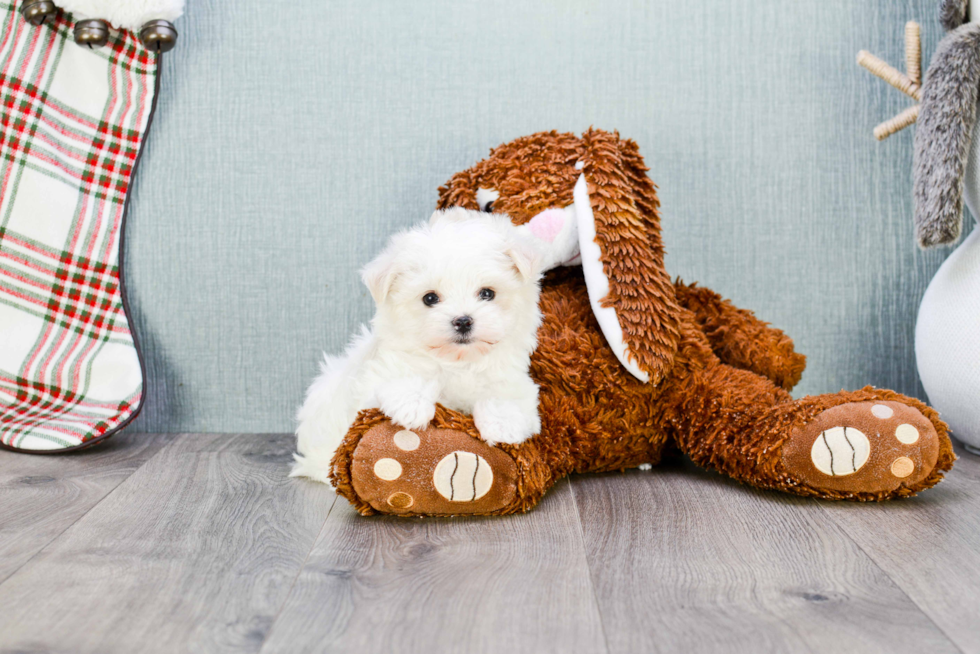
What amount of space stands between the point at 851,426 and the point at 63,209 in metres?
1.39

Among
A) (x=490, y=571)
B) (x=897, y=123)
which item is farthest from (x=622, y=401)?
(x=897, y=123)

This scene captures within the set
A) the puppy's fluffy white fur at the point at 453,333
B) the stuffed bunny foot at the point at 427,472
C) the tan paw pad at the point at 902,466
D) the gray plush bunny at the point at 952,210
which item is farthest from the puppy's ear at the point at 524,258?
the gray plush bunny at the point at 952,210

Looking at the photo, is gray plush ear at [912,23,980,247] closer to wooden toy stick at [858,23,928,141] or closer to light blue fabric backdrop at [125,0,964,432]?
wooden toy stick at [858,23,928,141]

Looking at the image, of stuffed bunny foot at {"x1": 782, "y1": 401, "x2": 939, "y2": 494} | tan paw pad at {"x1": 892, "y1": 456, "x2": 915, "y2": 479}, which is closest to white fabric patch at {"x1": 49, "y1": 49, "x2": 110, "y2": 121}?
stuffed bunny foot at {"x1": 782, "y1": 401, "x2": 939, "y2": 494}

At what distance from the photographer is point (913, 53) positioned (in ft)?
4.52

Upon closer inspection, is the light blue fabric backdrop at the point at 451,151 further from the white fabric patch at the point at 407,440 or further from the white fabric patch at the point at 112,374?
the white fabric patch at the point at 407,440

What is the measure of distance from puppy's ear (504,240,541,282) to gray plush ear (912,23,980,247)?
2.29 ft

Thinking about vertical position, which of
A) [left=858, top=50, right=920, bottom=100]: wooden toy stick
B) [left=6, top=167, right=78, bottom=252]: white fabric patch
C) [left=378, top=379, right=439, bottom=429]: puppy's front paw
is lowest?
[left=378, top=379, right=439, bottom=429]: puppy's front paw

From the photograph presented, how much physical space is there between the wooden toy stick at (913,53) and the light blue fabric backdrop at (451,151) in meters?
0.13

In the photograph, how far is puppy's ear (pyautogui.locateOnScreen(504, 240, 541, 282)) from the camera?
1052 mm

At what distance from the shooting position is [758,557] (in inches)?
36.5

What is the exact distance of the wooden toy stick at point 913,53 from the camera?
4.50ft

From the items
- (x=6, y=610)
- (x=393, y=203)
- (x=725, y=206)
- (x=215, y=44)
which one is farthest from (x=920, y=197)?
(x=6, y=610)

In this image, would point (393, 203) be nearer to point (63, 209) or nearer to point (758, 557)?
point (63, 209)
